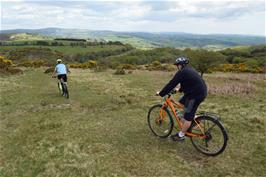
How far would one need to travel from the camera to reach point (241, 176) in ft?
21.0

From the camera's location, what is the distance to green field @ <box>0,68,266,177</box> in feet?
22.2

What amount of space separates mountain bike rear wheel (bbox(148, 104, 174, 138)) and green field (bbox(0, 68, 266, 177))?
0.25 metres

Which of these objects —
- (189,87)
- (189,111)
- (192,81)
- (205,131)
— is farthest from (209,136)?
(192,81)

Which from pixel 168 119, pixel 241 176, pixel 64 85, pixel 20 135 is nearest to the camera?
pixel 241 176

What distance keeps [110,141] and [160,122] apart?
1.73 metres

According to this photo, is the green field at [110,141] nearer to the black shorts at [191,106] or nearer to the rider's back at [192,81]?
the black shorts at [191,106]

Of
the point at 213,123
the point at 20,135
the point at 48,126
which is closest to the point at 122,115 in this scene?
the point at 48,126

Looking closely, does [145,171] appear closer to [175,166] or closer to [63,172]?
[175,166]

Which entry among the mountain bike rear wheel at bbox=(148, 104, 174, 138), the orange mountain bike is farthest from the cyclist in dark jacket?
the mountain bike rear wheel at bbox=(148, 104, 174, 138)

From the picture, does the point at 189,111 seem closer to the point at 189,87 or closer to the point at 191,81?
the point at 189,87

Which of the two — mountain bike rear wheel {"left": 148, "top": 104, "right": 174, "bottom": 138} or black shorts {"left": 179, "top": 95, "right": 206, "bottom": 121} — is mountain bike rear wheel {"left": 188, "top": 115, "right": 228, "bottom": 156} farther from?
mountain bike rear wheel {"left": 148, "top": 104, "right": 174, "bottom": 138}

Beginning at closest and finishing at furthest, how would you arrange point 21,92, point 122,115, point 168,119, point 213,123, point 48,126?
1. point 213,123
2. point 168,119
3. point 48,126
4. point 122,115
5. point 21,92

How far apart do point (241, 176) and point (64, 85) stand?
11.6 metres

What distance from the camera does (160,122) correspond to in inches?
353
